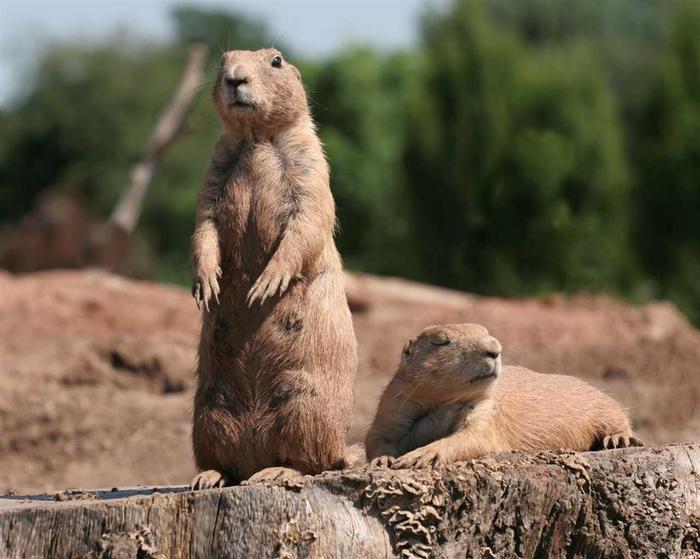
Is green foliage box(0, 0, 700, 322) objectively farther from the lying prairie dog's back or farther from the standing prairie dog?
the standing prairie dog

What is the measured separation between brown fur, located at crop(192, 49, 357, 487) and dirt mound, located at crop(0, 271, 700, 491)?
196 inches

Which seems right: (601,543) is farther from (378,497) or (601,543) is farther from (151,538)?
(151,538)

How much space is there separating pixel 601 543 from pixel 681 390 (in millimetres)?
8501

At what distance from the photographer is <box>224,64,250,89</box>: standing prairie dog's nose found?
6504 mm

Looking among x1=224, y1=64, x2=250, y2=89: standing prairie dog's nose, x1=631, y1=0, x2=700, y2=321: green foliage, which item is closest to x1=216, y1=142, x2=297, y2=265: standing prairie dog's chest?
x1=224, y1=64, x2=250, y2=89: standing prairie dog's nose

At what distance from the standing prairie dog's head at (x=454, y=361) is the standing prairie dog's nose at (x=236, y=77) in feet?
5.29

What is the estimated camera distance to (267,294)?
6184 mm

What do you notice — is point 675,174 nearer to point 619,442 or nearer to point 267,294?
point 619,442

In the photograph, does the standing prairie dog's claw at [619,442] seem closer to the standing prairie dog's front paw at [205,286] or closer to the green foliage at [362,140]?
the standing prairie dog's front paw at [205,286]

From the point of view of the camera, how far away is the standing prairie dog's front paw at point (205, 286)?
627 cm

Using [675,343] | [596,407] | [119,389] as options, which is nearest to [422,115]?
[675,343]

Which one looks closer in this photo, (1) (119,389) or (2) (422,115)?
(1) (119,389)

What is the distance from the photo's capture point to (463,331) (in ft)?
21.4

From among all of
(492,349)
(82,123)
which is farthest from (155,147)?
(492,349)
